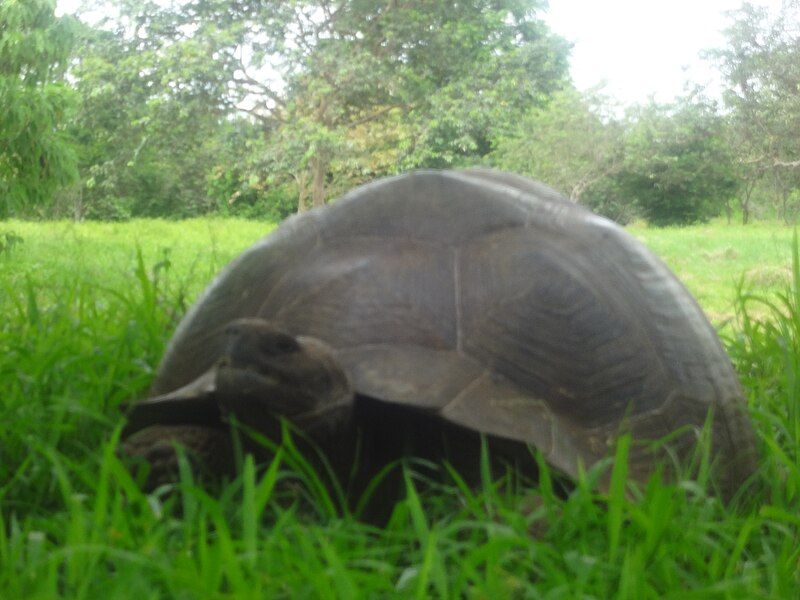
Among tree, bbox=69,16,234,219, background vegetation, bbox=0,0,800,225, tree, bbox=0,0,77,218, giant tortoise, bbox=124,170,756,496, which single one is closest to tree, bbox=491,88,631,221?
background vegetation, bbox=0,0,800,225

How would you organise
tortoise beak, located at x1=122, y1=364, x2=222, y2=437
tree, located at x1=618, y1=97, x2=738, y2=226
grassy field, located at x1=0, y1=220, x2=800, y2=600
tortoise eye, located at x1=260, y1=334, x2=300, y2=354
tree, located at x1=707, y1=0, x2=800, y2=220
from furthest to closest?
1. tree, located at x1=618, y1=97, x2=738, y2=226
2. tree, located at x1=707, y1=0, x2=800, y2=220
3. tortoise beak, located at x1=122, y1=364, x2=222, y2=437
4. tortoise eye, located at x1=260, y1=334, x2=300, y2=354
5. grassy field, located at x1=0, y1=220, x2=800, y2=600

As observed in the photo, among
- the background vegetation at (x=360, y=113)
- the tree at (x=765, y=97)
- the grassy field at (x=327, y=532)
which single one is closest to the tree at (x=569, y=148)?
the background vegetation at (x=360, y=113)

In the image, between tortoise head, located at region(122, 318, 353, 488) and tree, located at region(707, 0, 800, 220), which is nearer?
tortoise head, located at region(122, 318, 353, 488)

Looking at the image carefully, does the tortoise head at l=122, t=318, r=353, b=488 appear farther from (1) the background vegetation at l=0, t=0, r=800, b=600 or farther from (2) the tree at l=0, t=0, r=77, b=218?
(2) the tree at l=0, t=0, r=77, b=218

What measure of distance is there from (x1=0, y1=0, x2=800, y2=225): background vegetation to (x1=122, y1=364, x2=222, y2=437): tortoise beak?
7.37 meters

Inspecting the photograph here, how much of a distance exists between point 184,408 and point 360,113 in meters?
9.22

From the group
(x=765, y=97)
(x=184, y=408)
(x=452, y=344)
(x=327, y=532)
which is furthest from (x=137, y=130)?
(x=327, y=532)

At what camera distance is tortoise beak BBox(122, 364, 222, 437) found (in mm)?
1193

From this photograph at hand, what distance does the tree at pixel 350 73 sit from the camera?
368 inches

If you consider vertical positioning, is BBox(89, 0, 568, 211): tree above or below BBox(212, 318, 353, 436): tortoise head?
above

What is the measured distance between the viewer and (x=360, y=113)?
10.2 m

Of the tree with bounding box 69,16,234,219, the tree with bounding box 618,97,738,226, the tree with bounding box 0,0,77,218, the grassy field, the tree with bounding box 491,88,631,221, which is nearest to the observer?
the grassy field

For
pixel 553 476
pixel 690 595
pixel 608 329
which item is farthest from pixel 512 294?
pixel 690 595

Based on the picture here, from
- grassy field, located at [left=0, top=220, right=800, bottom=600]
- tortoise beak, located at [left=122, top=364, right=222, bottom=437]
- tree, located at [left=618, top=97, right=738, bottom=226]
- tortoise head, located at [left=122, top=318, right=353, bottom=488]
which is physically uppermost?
tree, located at [left=618, top=97, right=738, bottom=226]
